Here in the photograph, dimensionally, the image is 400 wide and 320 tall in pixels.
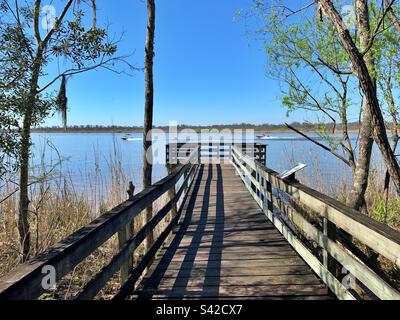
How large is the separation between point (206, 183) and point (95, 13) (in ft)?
22.4

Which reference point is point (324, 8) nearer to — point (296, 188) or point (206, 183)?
point (296, 188)

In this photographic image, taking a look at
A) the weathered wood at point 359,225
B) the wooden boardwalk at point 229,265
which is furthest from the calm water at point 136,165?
the weathered wood at point 359,225

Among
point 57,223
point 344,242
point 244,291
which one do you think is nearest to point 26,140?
point 244,291

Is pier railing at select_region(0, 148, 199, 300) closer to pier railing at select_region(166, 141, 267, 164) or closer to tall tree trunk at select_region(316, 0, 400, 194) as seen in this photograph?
tall tree trunk at select_region(316, 0, 400, 194)

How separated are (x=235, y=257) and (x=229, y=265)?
314mm

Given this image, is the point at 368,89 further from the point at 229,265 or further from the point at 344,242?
the point at 229,265

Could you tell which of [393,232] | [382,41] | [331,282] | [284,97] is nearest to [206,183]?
[284,97]

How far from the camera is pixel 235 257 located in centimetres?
444

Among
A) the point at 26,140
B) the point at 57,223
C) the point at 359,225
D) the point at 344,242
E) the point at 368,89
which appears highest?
the point at 368,89

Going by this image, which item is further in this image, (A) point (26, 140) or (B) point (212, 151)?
(B) point (212, 151)

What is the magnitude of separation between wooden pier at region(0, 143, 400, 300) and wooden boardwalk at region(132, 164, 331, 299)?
0.03 ft

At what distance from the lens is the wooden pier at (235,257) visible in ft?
6.93

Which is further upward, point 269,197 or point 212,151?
point 212,151

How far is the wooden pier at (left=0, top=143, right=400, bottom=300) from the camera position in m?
2.11
